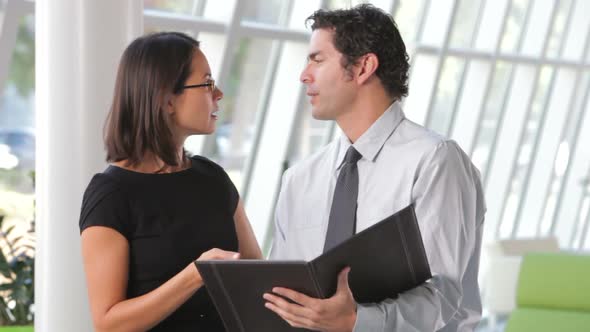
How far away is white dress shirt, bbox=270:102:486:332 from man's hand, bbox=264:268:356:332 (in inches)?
→ 2.9

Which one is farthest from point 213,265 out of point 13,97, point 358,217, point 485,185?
point 485,185

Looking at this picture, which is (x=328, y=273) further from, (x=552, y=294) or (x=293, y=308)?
(x=552, y=294)

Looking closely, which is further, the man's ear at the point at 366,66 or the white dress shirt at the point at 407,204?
the man's ear at the point at 366,66

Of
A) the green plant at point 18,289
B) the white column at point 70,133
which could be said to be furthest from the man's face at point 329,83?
the green plant at point 18,289

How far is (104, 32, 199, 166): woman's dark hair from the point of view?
266 cm

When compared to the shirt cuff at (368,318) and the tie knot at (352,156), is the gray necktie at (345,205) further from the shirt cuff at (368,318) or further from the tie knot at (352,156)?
the shirt cuff at (368,318)

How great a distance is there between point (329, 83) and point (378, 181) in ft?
1.01

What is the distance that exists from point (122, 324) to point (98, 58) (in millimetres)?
1584

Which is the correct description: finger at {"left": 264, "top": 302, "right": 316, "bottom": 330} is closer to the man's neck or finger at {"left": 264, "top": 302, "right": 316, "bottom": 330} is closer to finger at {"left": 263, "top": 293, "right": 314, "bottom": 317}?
finger at {"left": 263, "top": 293, "right": 314, "bottom": 317}

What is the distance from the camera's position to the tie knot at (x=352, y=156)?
9.46 feet

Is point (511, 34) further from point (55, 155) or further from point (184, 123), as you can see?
point (184, 123)

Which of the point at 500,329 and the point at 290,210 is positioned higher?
the point at 290,210

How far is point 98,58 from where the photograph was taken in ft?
12.8

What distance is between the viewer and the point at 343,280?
94.7 inches
